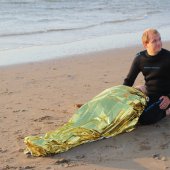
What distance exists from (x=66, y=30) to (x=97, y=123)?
9062 millimetres

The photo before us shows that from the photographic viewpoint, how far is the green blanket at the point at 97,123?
447 cm

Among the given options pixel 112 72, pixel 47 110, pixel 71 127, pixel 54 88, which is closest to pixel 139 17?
pixel 112 72

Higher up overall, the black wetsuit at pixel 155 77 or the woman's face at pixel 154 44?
the woman's face at pixel 154 44

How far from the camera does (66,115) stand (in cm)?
569

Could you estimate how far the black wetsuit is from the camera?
16.6ft

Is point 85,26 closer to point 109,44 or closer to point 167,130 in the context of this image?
point 109,44

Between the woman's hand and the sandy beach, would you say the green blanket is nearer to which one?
the sandy beach

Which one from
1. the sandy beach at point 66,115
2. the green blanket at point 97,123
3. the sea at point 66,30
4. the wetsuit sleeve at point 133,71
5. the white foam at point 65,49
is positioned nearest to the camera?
the sandy beach at point 66,115

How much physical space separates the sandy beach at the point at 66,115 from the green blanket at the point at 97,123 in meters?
0.08

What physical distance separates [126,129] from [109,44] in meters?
6.45

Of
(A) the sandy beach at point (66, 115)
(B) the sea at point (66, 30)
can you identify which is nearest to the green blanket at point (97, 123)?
(A) the sandy beach at point (66, 115)

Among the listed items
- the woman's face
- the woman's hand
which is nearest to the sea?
the woman's face

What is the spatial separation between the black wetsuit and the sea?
4139 millimetres

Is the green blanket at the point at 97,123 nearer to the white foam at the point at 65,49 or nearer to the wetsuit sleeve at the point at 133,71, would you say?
the wetsuit sleeve at the point at 133,71
